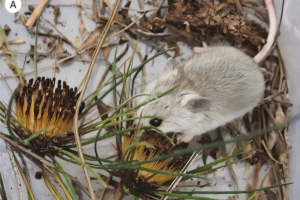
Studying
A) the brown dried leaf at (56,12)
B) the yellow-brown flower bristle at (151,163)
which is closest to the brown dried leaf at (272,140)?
the yellow-brown flower bristle at (151,163)

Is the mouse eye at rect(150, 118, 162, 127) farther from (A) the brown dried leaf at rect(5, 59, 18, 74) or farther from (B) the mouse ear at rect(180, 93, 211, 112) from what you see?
(A) the brown dried leaf at rect(5, 59, 18, 74)

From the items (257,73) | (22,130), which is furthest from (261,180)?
(22,130)

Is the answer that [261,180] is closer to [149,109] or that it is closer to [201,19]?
[149,109]

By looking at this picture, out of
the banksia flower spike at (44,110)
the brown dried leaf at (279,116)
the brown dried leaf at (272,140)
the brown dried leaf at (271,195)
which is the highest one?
the banksia flower spike at (44,110)

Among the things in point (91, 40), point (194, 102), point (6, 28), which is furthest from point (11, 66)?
point (194, 102)

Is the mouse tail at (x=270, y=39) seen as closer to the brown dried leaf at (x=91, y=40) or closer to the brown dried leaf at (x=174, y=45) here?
the brown dried leaf at (x=174, y=45)
